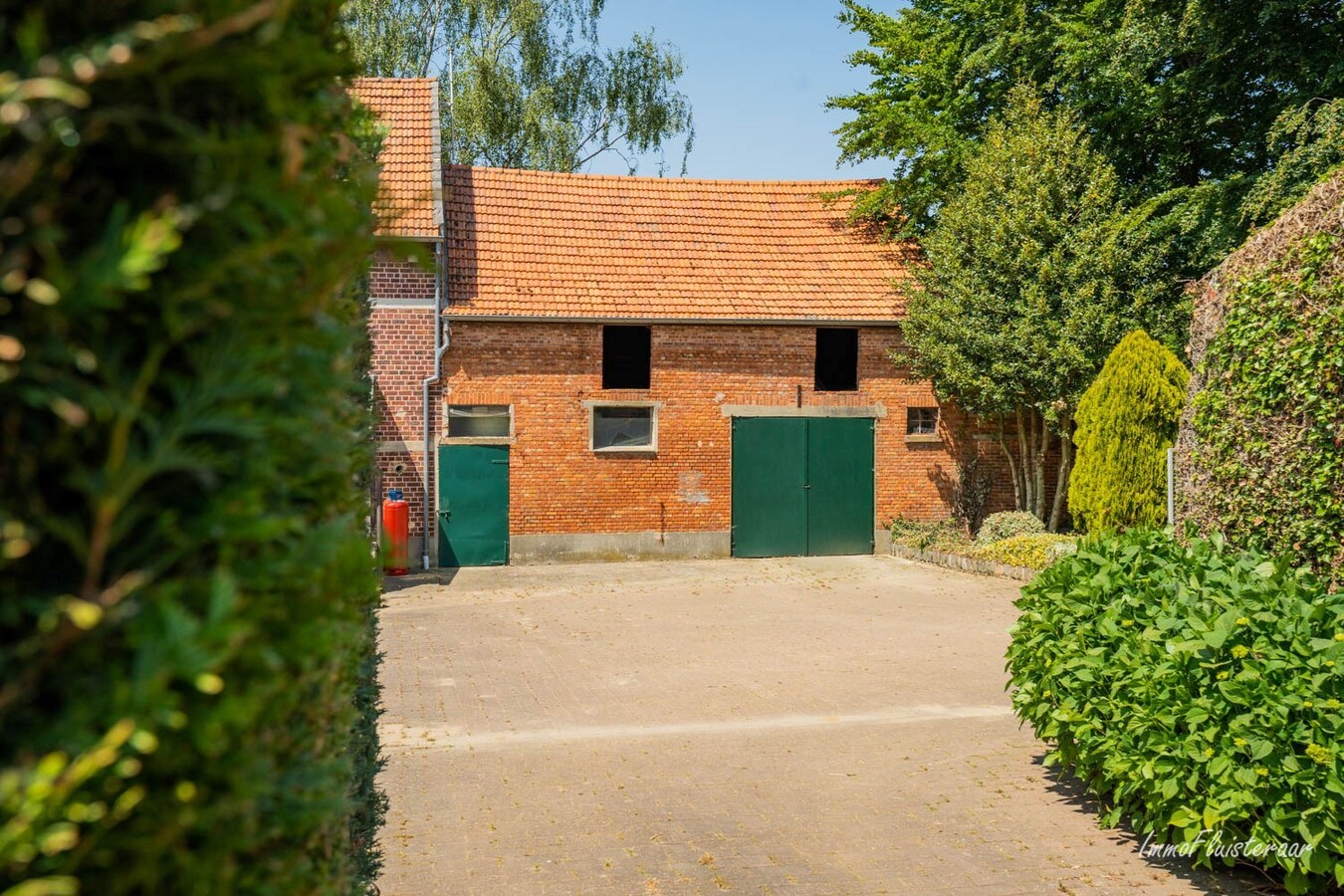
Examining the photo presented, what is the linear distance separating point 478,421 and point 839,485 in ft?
21.5

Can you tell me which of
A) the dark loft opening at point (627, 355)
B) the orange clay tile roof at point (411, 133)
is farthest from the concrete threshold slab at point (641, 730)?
the dark loft opening at point (627, 355)

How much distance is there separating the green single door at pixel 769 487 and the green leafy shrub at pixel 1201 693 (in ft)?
41.7

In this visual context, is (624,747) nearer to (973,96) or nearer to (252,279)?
(252,279)

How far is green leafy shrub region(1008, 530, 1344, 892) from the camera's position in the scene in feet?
15.0

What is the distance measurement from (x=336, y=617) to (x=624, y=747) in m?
6.16

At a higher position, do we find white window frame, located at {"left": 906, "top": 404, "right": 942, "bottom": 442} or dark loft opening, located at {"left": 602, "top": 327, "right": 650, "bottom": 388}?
dark loft opening, located at {"left": 602, "top": 327, "right": 650, "bottom": 388}

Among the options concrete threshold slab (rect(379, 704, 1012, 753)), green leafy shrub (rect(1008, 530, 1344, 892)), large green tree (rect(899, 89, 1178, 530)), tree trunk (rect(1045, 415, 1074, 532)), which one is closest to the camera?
green leafy shrub (rect(1008, 530, 1344, 892))

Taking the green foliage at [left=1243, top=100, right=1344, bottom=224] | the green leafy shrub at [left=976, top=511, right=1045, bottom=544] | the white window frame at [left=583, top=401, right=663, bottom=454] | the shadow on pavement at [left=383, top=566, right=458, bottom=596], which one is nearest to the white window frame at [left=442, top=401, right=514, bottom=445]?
the white window frame at [left=583, top=401, right=663, bottom=454]

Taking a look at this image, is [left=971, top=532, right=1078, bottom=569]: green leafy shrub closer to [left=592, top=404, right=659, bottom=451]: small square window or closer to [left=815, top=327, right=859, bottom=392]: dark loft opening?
[left=815, top=327, right=859, bottom=392]: dark loft opening

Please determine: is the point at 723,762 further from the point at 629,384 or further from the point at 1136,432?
the point at 629,384

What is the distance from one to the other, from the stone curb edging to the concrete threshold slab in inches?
293

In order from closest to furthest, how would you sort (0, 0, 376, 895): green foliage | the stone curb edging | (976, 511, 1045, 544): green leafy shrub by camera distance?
1. (0, 0, 376, 895): green foliage
2. the stone curb edging
3. (976, 511, 1045, 544): green leafy shrub

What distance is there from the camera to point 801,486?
19.5 metres

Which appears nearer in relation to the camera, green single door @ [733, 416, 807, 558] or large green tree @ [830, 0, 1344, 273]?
large green tree @ [830, 0, 1344, 273]
